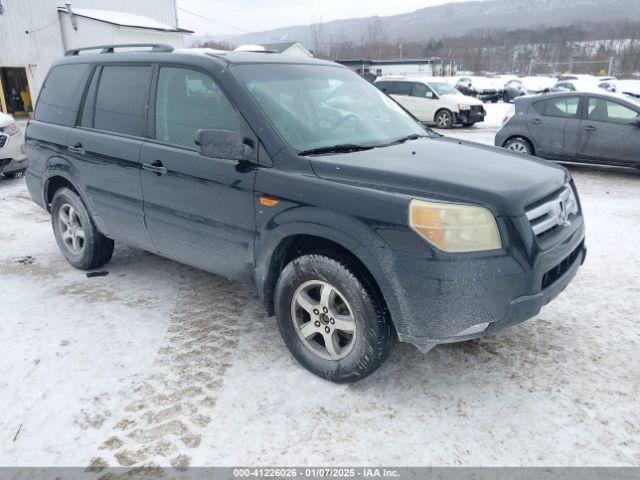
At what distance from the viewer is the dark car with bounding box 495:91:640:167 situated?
8906 millimetres

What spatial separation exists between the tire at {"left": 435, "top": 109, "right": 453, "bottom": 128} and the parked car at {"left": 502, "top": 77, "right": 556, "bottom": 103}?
11191mm

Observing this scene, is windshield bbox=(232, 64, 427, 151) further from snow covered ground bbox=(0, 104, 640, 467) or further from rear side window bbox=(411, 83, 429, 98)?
rear side window bbox=(411, 83, 429, 98)

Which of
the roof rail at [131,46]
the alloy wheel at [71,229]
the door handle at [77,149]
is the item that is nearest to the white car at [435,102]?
the roof rail at [131,46]

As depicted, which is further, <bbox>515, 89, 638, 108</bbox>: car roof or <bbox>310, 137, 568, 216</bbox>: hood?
<bbox>515, 89, 638, 108</bbox>: car roof

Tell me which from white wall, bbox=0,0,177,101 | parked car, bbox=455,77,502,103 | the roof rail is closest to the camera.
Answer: the roof rail

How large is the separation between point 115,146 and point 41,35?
23472 millimetres

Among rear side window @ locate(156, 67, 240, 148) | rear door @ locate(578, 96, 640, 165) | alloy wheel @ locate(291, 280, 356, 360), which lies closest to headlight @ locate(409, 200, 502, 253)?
alloy wheel @ locate(291, 280, 356, 360)

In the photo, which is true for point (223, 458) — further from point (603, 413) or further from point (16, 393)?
point (603, 413)

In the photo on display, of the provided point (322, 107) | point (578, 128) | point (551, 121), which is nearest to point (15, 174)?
point (322, 107)

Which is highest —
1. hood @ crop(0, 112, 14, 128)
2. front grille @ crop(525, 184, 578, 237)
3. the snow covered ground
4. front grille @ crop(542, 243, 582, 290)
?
front grille @ crop(525, 184, 578, 237)

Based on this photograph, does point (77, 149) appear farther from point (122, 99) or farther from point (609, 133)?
point (609, 133)

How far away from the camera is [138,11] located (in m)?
29.0

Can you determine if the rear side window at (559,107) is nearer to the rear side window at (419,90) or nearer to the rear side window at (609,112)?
the rear side window at (609,112)

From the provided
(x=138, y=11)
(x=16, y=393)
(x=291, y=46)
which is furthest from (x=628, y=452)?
(x=291, y=46)
